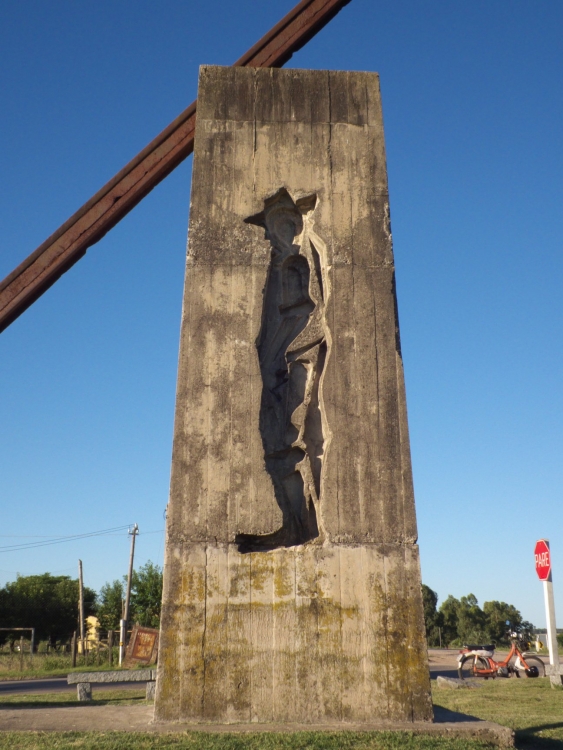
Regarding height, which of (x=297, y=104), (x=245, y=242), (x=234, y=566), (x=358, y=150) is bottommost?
(x=234, y=566)

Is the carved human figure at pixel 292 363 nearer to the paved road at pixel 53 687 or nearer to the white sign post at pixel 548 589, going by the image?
the white sign post at pixel 548 589

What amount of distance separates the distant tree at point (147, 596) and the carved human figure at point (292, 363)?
29.3m

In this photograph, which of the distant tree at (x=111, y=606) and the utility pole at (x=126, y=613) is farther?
the distant tree at (x=111, y=606)

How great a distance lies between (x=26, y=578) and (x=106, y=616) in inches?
698

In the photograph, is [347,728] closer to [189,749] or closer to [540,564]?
[189,749]

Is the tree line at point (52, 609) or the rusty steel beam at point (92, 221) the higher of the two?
the rusty steel beam at point (92, 221)

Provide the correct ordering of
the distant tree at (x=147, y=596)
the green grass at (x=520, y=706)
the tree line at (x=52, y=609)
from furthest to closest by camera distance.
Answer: the tree line at (x=52, y=609), the distant tree at (x=147, y=596), the green grass at (x=520, y=706)

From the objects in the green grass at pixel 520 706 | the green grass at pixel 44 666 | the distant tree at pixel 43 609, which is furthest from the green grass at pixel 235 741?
the distant tree at pixel 43 609

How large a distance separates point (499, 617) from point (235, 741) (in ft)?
200

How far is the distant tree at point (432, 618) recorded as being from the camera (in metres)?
53.1

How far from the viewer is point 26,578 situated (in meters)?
59.4

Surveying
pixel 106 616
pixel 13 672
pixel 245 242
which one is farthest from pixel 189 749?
pixel 106 616

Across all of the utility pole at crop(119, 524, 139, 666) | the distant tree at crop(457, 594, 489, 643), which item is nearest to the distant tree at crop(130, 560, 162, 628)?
the utility pole at crop(119, 524, 139, 666)

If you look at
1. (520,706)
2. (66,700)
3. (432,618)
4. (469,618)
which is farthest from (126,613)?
(469,618)
